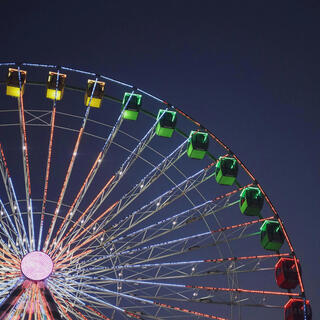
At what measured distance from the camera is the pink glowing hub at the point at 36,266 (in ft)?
42.2

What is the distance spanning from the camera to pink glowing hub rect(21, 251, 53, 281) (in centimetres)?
1287

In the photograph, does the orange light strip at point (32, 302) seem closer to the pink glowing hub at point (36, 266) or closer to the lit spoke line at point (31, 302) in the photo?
the lit spoke line at point (31, 302)

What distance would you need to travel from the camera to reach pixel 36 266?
1302 centimetres

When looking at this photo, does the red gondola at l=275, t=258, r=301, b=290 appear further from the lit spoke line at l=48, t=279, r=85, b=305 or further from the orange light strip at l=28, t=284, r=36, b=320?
the orange light strip at l=28, t=284, r=36, b=320

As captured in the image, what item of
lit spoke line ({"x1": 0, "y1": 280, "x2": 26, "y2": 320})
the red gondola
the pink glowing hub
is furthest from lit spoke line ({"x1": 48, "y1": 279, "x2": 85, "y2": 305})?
the red gondola

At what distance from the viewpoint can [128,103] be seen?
15992mm

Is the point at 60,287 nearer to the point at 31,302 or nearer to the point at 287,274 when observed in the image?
the point at 31,302

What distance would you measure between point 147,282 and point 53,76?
7325 mm

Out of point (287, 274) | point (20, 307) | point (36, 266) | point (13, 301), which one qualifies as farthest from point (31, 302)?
point (287, 274)

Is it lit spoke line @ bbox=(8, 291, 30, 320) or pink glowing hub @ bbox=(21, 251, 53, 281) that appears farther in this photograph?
pink glowing hub @ bbox=(21, 251, 53, 281)

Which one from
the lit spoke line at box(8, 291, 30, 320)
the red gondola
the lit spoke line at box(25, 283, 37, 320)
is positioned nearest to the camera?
the lit spoke line at box(8, 291, 30, 320)

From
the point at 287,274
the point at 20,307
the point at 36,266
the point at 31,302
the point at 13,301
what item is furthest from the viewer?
the point at 287,274

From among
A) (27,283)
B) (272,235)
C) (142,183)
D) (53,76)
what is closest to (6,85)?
(53,76)

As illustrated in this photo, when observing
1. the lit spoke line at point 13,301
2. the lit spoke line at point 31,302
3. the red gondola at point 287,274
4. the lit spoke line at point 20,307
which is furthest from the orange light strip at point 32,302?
the red gondola at point 287,274
